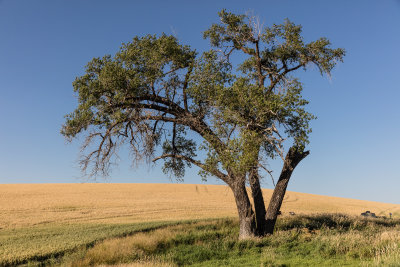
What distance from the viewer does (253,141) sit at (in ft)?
50.1

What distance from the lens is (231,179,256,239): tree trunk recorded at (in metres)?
17.2

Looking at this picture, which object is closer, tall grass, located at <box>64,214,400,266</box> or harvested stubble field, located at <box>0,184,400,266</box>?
tall grass, located at <box>64,214,400,266</box>

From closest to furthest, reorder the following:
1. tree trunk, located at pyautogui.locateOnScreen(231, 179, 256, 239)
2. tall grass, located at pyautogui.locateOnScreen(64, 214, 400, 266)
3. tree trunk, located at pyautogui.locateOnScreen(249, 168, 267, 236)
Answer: tall grass, located at pyautogui.locateOnScreen(64, 214, 400, 266) → tree trunk, located at pyautogui.locateOnScreen(231, 179, 256, 239) → tree trunk, located at pyautogui.locateOnScreen(249, 168, 267, 236)

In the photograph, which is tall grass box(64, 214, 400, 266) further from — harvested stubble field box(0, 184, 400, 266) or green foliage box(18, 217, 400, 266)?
harvested stubble field box(0, 184, 400, 266)

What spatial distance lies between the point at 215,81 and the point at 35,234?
1673cm

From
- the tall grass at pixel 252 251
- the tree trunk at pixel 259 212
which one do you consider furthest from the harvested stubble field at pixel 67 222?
the tall grass at pixel 252 251

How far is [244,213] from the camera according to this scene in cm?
1733

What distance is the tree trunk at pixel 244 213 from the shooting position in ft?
56.4

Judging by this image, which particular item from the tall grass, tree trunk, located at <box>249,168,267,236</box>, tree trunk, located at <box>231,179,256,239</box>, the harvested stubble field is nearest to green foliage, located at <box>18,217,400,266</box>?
the tall grass

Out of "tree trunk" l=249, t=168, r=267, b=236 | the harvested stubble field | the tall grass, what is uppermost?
"tree trunk" l=249, t=168, r=267, b=236

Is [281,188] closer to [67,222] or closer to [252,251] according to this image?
[252,251]

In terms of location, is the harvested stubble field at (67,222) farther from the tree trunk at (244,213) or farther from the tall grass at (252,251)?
the tall grass at (252,251)

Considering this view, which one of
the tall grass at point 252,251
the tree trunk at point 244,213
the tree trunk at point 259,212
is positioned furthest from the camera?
the tree trunk at point 259,212

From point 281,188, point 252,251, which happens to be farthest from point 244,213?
point 252,251
